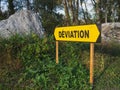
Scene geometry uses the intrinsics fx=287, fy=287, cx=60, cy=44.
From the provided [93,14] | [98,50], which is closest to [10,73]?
[98,50]

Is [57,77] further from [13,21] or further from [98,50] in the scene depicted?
[13,21]

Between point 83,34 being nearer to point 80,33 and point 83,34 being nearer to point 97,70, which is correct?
point 80,33

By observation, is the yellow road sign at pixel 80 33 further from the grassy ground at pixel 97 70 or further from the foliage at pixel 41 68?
the grassy ground at pixel 97 70

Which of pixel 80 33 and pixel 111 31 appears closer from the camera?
pixel 80 33

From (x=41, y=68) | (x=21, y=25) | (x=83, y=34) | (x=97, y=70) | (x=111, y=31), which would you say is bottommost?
(x=111, y=31)

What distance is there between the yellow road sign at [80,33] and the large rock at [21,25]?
2.02 metres

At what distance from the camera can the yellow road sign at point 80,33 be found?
6.53 m

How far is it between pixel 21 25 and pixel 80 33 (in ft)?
11.6

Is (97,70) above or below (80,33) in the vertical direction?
below

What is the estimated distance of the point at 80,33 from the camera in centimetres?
688

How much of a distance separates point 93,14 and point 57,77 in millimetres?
15264

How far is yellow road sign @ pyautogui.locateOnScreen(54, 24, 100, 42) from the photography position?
21.4 feet

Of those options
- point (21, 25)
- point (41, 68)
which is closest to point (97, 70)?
point (41, 68)

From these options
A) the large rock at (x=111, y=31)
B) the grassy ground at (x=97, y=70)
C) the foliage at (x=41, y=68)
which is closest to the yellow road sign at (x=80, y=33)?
the foliage at (x=41, y=68)
